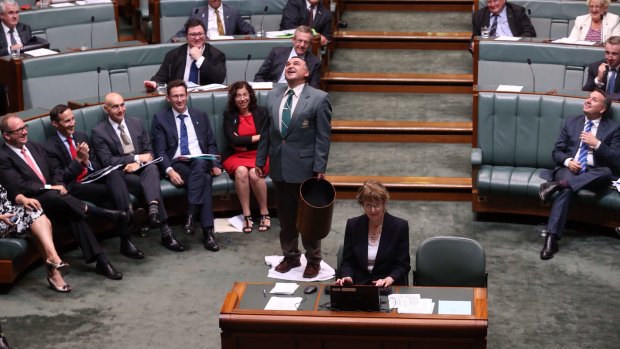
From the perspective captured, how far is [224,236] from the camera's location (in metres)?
7.17

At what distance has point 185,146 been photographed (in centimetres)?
729

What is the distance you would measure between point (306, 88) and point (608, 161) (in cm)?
208

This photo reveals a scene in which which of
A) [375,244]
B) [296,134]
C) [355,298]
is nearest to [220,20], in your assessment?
[296,134]

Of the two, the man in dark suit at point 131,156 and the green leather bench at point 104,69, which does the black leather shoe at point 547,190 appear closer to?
the man in dark suit at point 131,156

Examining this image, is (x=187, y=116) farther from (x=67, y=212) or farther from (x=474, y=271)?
(x=474, y=271)

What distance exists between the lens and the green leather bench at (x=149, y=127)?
6.76 metres

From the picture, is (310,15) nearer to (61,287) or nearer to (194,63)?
(194,63)

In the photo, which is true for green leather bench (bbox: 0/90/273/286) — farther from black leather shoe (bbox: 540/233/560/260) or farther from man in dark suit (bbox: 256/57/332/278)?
black leather shoe (bbox: 540/233/560/260)

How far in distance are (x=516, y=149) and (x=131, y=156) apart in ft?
8.75

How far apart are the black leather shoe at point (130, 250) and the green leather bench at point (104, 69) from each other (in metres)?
1.74

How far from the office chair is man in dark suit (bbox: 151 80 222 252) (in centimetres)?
207

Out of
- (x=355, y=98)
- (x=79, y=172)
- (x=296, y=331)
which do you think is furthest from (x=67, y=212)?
(x=355, y=98)

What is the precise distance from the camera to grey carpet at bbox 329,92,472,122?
8703 mm

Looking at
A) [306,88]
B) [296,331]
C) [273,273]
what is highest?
[306,88]
